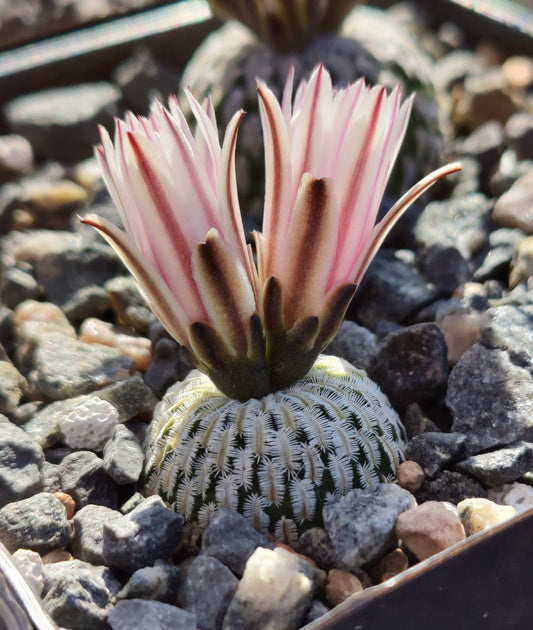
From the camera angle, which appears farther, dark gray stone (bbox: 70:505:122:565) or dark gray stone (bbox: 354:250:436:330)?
dark gray stone (bbox: 354:250:436:330)

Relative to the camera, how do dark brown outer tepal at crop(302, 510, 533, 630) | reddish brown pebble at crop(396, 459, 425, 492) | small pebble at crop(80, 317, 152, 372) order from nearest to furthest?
dark brown outer tepal at crop(302, 510, 533, 630), reddish brown pebble at crop(396, 459, 425, 492), small pebble at crop(80, 317, 152, 372)

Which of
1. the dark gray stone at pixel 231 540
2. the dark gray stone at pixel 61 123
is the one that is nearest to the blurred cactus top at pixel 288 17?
the dark gray stone at pixel 61 123

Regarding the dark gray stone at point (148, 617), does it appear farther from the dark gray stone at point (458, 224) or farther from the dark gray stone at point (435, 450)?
the dark gray stone at point (458, 224)

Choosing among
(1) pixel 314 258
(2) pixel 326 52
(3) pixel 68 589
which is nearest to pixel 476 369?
(1) pixel 314 258

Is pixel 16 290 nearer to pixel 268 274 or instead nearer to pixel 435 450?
pixel 268 274

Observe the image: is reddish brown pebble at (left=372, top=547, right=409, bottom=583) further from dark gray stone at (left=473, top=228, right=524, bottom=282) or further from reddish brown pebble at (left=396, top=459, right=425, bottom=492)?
dark gray stone at (left=473, top=228, right=524, bottom=282)

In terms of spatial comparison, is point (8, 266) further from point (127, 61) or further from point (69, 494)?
point (127, 61)

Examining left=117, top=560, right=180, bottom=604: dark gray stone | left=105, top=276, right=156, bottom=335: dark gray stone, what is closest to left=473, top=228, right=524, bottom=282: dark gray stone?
left=105, top=276, right=156, bottom=335: dark gray stone

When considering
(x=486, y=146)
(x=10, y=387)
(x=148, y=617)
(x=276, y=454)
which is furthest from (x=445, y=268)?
(x=148, y=617)
